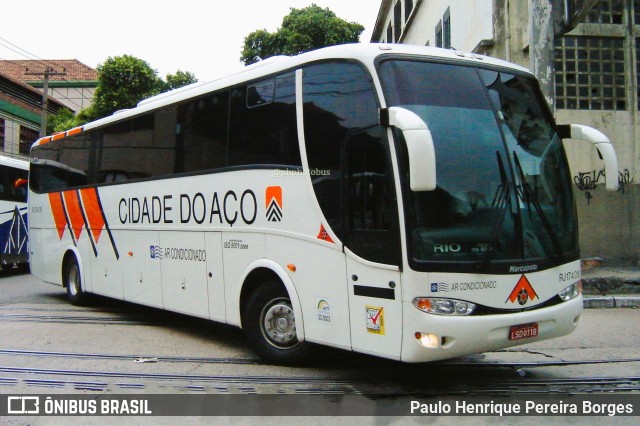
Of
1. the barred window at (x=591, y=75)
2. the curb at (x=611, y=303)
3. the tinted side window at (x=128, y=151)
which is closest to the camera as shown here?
the tinted side window at (x=128, y=151)

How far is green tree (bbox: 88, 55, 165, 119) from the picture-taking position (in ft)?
112

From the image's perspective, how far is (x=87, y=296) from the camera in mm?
11414

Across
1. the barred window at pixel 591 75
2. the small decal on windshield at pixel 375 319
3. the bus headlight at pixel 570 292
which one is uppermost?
the barred window at pixel 591 75

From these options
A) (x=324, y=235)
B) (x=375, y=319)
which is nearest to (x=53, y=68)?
(x=324, y=235)

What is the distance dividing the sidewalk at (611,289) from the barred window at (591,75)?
12.6 ft

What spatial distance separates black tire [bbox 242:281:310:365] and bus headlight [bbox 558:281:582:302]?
97.6 inches

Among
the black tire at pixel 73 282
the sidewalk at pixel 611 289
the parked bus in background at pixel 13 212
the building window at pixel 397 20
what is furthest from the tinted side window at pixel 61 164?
the building window at pixel 397 20

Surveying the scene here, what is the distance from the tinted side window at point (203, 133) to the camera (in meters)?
7.59

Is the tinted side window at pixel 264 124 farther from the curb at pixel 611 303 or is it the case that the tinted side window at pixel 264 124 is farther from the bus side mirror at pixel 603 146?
the curb at pixel 611 303

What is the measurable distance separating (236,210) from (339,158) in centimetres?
183

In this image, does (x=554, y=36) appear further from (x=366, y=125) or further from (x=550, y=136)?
(x=366, y=125)

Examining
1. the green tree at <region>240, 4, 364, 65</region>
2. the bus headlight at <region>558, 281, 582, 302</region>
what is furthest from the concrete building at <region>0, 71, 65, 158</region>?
the bus headlight at <region>558, 281, 582, 302</region>

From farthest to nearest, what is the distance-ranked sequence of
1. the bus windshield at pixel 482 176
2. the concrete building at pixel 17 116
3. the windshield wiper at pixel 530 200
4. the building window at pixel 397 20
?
1. the concrete building at pixel 17 116
2. the building window at pixel 397 20
3. the windshield wiper at pixel 530 200
4. the bus windshield at pixel 482 176

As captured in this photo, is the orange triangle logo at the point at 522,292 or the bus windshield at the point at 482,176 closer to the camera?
the bus windshield at the point at 482,176
